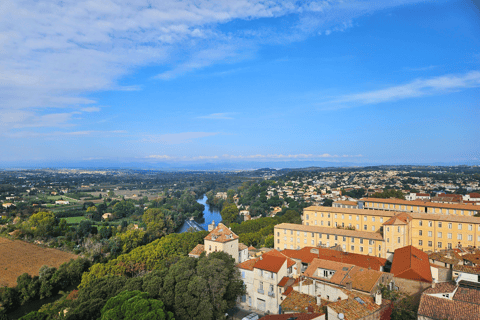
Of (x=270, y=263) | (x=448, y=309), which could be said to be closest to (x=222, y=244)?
(x=270, y=263)

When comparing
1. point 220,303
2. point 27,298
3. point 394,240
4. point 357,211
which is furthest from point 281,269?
point 27,298

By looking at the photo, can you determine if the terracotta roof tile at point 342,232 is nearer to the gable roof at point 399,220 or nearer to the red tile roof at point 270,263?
the gable roof at point 399,220

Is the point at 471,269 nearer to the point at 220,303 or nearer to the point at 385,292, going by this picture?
the point at 385,292

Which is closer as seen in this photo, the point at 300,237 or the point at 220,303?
the point at 220,303

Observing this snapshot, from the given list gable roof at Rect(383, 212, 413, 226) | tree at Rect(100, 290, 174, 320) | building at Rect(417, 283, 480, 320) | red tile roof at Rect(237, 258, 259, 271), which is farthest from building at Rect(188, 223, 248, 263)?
building at Rect(417, 283, 480, 320)

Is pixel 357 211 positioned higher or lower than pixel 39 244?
higher

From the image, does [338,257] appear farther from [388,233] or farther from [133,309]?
[133,309]

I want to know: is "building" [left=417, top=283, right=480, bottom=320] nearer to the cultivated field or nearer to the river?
the cultivated field
